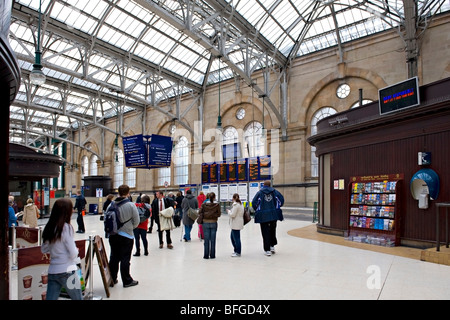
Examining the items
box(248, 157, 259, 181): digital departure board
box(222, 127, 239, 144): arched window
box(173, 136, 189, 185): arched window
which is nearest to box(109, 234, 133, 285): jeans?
box(248, 157, 259, 181): digital departure board

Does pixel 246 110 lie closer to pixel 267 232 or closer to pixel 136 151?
pixel 136 151

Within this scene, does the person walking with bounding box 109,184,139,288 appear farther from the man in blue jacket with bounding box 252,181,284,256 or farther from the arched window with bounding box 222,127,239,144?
the arched window with bounding box 222,127,239,144

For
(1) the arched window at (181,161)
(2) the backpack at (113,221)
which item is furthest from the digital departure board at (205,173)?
(2) the backpack at (113,221)

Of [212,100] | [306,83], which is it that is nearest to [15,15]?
[212,100]

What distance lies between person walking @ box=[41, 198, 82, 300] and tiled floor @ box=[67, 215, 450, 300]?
1.38 m

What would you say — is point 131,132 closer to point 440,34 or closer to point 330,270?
point 440,34

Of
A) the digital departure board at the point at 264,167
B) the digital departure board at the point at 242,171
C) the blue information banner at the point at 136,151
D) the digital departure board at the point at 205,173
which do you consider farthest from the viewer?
the digital departure board at the point at 205,173

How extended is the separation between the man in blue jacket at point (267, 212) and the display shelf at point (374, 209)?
2916 millimetres

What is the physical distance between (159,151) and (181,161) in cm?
1242

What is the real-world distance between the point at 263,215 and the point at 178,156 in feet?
71.5

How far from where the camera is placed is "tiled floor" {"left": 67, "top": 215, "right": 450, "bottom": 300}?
4.57 metres

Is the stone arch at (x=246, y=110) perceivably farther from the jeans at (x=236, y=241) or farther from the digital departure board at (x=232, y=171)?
the jeans at (x=236, y=241)

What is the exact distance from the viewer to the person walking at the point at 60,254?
3281mm

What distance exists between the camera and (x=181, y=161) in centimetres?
2845
